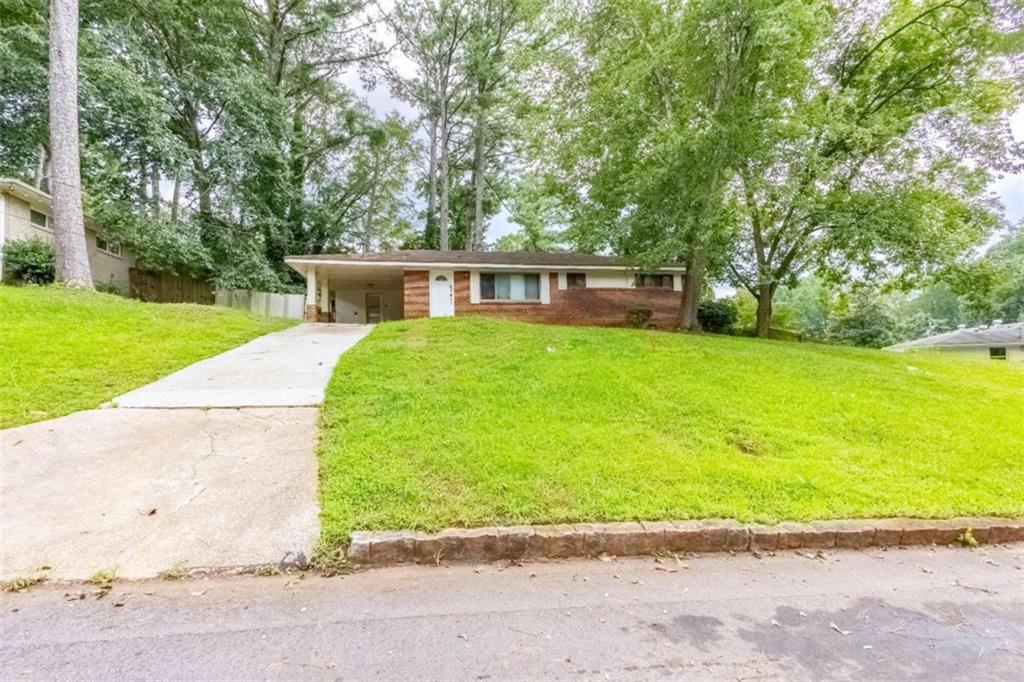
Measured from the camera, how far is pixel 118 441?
4.42 meters

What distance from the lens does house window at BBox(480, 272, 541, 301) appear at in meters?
16.7

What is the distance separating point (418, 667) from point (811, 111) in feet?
43.4

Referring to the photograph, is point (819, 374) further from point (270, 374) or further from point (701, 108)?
point (270, 374)

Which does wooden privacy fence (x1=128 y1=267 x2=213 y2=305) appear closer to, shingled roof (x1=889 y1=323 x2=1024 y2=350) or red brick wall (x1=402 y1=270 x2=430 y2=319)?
red brick wall (x1=402 y1=270 x2=430 y2=319)

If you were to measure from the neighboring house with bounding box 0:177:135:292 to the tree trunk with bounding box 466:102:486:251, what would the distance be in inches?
552

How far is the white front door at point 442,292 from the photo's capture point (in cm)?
1647

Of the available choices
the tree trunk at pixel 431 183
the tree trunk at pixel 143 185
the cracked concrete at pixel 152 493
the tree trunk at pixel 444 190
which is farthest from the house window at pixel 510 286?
the cracked concrete at pixel 152 493

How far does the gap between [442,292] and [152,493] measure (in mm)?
13327

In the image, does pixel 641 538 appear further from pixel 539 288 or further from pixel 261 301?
pixel 261 301

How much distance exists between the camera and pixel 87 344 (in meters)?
7.51

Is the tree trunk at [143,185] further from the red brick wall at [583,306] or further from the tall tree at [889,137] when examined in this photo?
the tall tree at [889,137]

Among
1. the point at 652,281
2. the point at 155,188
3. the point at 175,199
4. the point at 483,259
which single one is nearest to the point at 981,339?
the point at 652,281

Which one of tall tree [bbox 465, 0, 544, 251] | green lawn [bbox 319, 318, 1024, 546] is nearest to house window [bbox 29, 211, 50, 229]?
green lawn [bbox 319, 318, 1024, 546]

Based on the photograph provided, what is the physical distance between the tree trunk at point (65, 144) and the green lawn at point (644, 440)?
28.3ft
